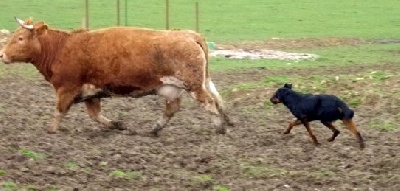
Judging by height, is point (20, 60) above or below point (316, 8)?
above

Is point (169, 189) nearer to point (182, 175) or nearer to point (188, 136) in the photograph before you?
point (182, 175)

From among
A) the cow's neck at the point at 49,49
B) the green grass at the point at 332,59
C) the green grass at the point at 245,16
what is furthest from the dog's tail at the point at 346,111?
the green grass at the point at 245,16

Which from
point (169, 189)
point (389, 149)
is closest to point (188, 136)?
point (389, 149)

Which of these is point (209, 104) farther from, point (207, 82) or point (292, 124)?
point (292, 124)

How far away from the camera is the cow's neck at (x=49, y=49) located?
13859 millimetres

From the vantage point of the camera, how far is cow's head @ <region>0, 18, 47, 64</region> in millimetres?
13977

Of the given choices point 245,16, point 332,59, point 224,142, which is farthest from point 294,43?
point 224,142

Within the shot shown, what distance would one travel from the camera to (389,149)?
1191 centimetres

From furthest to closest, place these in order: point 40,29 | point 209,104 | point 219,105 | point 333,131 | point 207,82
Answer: point 40,29 < point 207,82 < point 219,105 < point 209,104 < point 333,131

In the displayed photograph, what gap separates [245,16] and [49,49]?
22.8 meters

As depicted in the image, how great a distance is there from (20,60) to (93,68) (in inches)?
43.4

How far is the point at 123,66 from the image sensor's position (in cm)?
1343

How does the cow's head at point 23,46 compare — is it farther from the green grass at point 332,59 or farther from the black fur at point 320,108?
the green grass at point 332,59

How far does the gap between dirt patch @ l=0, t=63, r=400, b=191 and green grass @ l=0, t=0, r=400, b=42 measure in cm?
1423
